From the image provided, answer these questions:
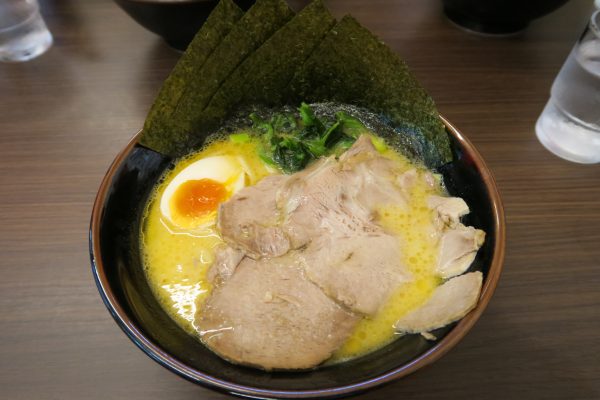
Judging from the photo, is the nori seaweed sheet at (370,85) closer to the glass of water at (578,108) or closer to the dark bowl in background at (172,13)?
the dark bowl in background at (172,13)

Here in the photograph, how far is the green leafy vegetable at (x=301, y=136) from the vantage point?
1476 mm

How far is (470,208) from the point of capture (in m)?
1.23

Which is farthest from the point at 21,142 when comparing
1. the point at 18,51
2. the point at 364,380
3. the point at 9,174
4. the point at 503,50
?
the point at 503,50

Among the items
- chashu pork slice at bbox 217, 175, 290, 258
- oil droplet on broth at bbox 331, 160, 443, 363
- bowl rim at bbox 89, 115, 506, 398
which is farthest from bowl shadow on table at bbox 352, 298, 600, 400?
chashu pork slice at bbox 217, 175, 290, 258

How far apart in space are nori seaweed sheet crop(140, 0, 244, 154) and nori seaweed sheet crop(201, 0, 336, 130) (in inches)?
5.0

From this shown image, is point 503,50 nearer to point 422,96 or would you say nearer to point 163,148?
point 422,96

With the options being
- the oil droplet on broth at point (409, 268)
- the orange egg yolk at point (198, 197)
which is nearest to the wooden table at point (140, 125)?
the oil droplet on broth at point (409, 268)

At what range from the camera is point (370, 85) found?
4.81 feet

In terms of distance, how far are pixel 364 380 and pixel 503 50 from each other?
183cm

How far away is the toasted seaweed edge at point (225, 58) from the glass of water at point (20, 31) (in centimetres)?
116

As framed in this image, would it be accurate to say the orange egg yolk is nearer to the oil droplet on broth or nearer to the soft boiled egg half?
the soft boiled egg half

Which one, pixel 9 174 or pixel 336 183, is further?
pixel 9 174

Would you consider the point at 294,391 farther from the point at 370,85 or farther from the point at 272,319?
the point at 370,85

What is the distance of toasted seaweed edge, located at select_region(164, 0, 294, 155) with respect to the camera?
1362 millimetres
